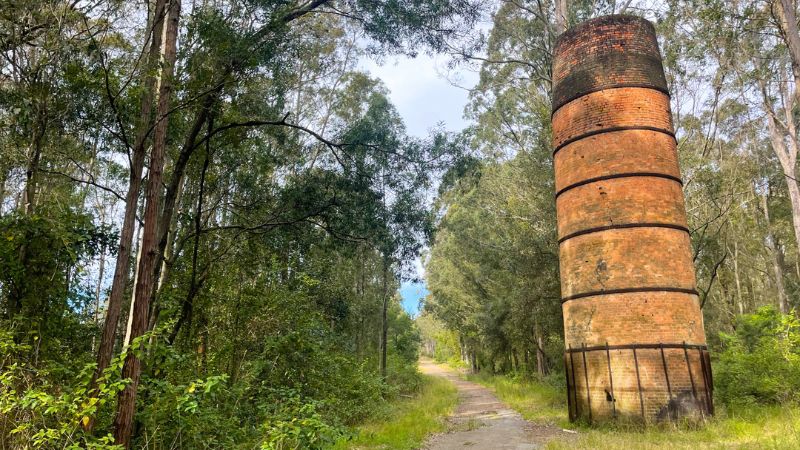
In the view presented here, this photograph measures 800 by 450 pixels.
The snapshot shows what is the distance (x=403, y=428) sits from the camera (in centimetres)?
1099

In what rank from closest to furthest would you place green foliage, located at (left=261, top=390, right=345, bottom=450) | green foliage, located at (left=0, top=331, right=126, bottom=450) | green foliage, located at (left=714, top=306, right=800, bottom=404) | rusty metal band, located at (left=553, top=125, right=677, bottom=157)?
1. green foliage, located at (left=0, top=331, right=126, bottom=450)
2. green foliage, located at (left=261, top=390, right=345, bottom=450)
3. rusty metal band, located at (left=553, top=125, right=677, bottom=157)
4. green foliage, located at (left=714, top=306, right=800, bottom=404)

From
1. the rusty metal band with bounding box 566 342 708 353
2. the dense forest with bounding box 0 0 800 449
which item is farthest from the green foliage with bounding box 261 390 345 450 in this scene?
the rusty metal band with bounding box 566 342 708 353

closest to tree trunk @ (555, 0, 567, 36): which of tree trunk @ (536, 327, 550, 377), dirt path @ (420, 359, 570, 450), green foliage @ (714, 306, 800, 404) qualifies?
green foliage @ (714, 306, 800, 404)

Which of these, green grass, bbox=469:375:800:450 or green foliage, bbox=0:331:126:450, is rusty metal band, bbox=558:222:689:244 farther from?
green foliage, bbox=0:331:126:450

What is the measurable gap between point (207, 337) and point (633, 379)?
8.36 m

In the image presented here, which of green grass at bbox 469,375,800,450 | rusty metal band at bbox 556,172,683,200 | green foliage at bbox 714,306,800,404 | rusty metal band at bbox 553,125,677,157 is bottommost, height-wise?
green grass at bbox 469,375,800,450

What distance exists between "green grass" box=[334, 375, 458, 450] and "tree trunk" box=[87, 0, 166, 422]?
10.4ft

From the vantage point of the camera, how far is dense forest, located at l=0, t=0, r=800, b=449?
571 cm

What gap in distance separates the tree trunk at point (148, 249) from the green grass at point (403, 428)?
8.86ft

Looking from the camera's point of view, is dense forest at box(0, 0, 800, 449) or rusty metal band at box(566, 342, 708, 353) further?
rusty metal band at box(566, 342, 708, 353)

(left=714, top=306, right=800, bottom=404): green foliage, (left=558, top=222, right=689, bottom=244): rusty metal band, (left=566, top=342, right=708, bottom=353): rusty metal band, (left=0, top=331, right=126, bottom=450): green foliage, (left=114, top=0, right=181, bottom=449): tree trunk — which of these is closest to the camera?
(left=0, top=331, right=126, bottom=450): green foliage

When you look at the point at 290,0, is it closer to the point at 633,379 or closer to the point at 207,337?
the point at 207,337

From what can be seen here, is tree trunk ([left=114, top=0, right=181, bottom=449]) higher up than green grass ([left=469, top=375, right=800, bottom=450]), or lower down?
higher up

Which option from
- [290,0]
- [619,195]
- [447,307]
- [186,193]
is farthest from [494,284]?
[290,0]
